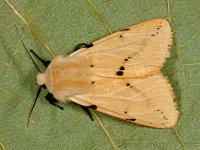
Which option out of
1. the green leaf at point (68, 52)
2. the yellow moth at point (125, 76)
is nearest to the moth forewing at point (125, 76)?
the yellow moth at point (125, 76)

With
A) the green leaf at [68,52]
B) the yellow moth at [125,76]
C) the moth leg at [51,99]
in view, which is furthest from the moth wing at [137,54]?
the moth leg at [51,99]

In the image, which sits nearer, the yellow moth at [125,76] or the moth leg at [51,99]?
the yellow moth at [125,76]

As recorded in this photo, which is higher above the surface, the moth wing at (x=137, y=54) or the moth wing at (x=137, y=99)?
the moth wing at (x=137, y=54)

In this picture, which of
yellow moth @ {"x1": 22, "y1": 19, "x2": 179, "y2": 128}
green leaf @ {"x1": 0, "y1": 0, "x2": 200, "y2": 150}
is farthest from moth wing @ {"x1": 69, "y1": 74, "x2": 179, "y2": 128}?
green leaf @ {"x1": 0, "y1": 0, "x2": 200, "y2": 150}

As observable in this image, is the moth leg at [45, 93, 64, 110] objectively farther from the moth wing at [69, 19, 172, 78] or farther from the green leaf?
the moth wing at [69, 19, 172, 78]

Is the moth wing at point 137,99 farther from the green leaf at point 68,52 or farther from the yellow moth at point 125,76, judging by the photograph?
the green leaf at point 68,52

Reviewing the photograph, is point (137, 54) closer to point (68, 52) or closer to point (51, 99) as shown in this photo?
point (68, 52)

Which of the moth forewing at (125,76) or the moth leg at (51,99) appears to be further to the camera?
the moth leg at (51,99)
